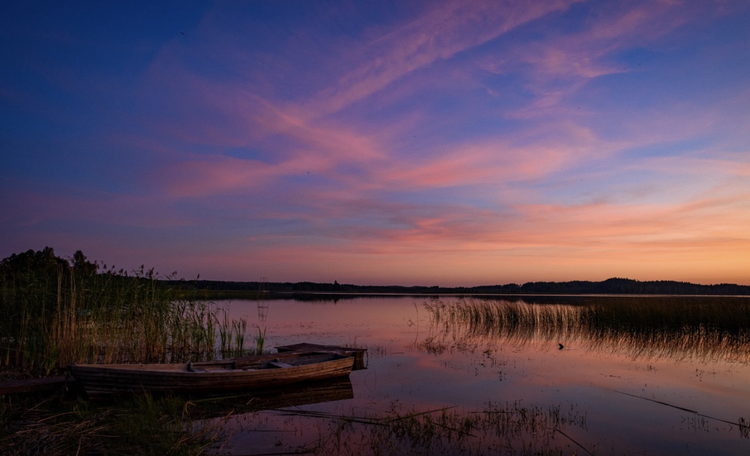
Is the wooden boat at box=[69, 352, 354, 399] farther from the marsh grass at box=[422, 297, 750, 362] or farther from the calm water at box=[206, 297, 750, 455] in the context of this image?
the marsh grass at box=[422, 297, 750, 362]

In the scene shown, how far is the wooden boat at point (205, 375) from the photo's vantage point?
9211 millimetres

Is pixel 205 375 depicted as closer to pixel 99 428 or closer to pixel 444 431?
pixel 99 428

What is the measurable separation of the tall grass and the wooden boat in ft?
8.38

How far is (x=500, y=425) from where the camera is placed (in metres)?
8.98

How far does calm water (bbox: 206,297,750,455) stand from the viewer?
8.09 m

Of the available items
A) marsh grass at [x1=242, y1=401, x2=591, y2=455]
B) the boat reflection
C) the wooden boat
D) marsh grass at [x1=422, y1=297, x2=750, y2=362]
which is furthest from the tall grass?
marsh grass at [x1=422, y1=297, x2=750, y2=362]

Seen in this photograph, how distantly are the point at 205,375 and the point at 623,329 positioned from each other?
71.9ft

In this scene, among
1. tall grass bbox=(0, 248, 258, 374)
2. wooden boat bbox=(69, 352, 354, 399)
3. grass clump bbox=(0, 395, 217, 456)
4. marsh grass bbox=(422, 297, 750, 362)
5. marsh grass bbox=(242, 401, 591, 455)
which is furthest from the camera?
marsh grass bbox=(422, 297, 750, 362)

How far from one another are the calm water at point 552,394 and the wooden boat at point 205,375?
2.76 feet

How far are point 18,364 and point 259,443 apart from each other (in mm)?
7793

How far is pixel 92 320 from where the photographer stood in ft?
41.3

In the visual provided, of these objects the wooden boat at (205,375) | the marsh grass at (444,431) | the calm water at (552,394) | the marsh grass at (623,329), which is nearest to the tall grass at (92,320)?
the wooden boat at (205,375)

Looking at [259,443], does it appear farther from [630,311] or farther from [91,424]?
[630,311]

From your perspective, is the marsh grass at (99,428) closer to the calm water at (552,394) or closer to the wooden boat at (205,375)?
the wooden boat at (205,375)
